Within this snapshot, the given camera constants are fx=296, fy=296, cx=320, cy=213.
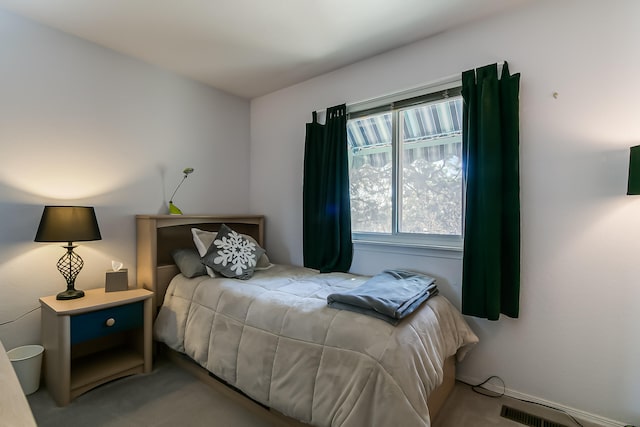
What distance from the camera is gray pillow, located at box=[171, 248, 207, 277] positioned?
7.64ft

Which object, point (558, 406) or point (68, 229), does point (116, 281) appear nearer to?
point (68, 229)

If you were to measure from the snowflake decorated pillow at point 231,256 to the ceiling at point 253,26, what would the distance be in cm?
149

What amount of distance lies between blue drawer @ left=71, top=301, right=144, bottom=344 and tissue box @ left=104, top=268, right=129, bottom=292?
0.23m

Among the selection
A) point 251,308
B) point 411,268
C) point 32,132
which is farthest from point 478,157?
point 32,132

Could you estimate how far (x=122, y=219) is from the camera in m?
2.45

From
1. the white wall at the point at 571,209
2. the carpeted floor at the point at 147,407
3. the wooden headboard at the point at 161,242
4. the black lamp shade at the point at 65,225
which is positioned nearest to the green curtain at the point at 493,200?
the white wall at the point at 571,209

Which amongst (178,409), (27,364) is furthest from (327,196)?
(27,364)

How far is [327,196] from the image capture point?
264cm

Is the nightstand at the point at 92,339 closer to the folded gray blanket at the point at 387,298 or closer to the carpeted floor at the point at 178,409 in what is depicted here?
the carpeted floor at the point at 178,409

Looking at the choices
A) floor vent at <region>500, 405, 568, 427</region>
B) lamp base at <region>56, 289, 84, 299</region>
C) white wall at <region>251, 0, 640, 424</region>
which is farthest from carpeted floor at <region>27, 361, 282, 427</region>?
white wall at <region>251, 0, 640, 424</region>

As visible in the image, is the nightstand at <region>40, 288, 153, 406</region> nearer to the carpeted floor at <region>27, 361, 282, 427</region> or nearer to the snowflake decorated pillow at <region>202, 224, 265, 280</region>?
the carpeted floor at <region>27, 361, 282, 427</region>

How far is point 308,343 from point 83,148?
7.32 feet

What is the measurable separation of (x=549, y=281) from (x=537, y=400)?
74cm

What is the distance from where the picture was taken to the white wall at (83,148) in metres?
1.97
